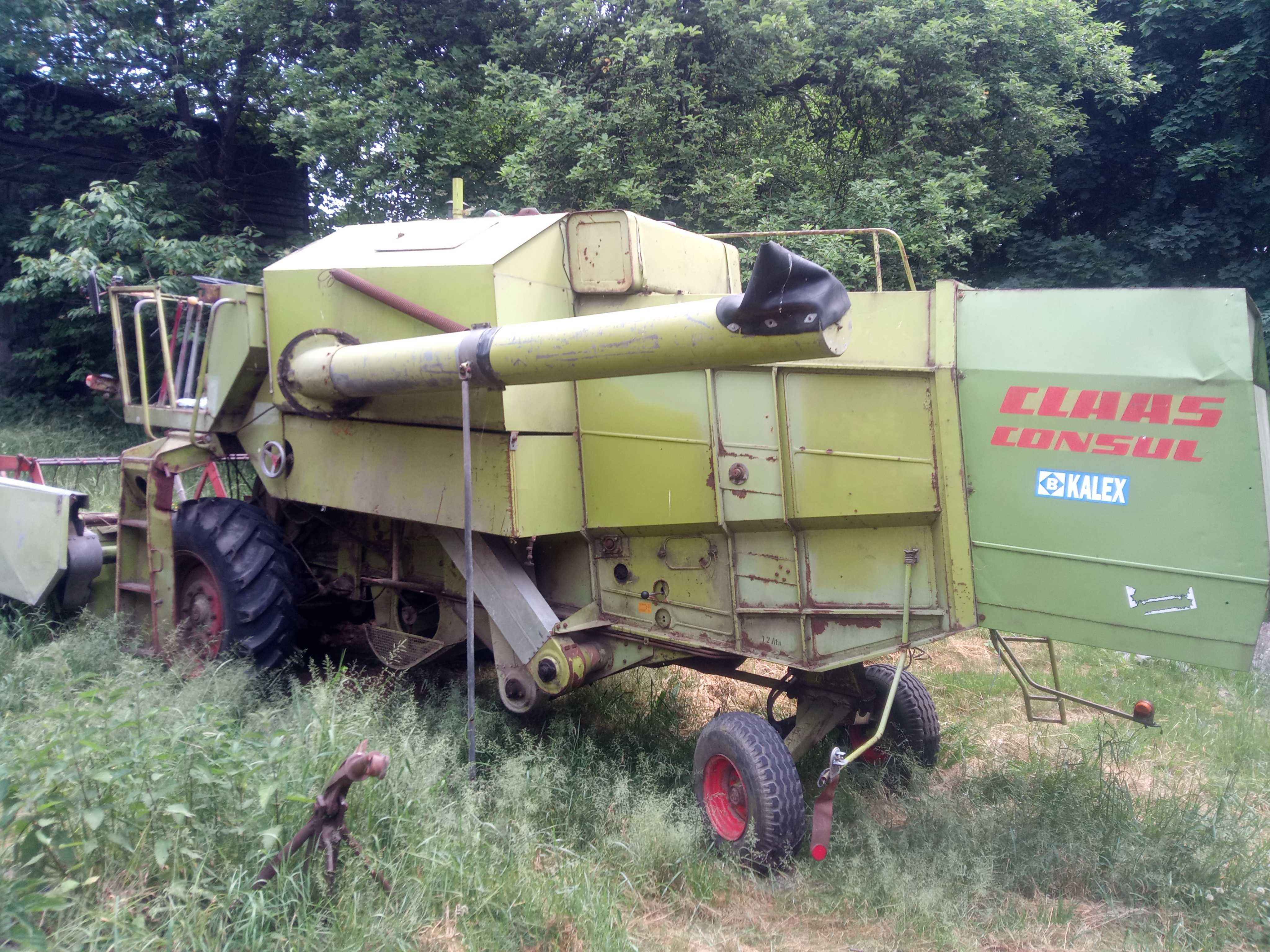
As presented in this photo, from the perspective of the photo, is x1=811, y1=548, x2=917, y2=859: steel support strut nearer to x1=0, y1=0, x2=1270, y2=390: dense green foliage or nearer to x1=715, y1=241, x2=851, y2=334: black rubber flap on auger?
x1=715, y1=241, x2=851, y2=334: black rubber flap on auger

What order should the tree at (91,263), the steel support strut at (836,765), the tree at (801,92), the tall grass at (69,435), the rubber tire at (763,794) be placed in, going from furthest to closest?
the tree at (91,263), the tall grass at (69,435), the tree at (801,92), the rubber tire at (763,794), the steel support strut at (836,765)

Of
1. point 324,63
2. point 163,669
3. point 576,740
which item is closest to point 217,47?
point 324,63

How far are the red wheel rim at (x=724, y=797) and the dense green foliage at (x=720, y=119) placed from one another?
5.66m

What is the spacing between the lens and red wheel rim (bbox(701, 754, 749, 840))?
4.15 metres

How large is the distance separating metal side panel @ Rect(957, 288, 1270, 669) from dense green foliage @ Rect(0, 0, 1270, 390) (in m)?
5.30

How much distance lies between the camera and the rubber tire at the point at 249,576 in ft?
17.0

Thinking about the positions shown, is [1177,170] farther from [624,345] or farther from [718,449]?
[624,345]

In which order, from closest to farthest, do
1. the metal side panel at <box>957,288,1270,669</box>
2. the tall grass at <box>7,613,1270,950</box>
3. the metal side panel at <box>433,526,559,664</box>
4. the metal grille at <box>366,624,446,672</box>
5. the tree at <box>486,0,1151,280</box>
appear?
the tall grass at <box>7,613,1270,950</box>, the metal side panel at <box>957,288,1270,669</box>, the metal side panel at <box>433,526,559,664</box>, the metal grille at <box>366,624,446,672</box>, the tree at <box>486,0,1151,280</box>

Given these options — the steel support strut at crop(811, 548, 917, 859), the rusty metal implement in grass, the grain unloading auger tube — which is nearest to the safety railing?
the grain unloading auger tube

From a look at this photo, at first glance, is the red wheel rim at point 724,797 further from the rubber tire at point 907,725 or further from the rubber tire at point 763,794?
the rubber tire at point 907,725

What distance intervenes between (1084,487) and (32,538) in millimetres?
5822

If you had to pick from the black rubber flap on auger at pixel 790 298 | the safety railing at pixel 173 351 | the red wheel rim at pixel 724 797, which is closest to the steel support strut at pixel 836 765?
the red wheel rim at pixel 724 797

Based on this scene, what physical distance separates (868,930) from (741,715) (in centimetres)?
97

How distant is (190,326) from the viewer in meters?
6.01
